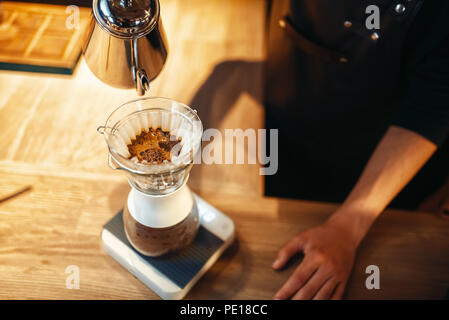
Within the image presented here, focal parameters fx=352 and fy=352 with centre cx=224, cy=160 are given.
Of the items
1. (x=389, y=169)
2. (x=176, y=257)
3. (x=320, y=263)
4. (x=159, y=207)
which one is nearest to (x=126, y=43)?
(x=159, y=207)

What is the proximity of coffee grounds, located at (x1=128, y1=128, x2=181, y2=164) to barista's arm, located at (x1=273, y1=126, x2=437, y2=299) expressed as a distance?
1.25 feet

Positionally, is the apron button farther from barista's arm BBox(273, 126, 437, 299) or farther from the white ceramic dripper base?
the white ceramic dripper base

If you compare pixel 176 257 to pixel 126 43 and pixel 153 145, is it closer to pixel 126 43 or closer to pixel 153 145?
pixel 153 145

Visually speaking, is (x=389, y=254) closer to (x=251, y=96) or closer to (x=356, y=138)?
(x=356, y=138)

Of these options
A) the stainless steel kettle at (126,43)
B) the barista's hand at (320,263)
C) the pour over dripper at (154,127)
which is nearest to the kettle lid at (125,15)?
the stainless steel kettle at (126,43)

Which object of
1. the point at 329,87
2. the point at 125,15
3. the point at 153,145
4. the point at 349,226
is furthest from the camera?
the point at 329,87

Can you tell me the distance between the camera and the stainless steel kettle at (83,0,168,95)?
54cm

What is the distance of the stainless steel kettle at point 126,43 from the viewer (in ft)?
1.77

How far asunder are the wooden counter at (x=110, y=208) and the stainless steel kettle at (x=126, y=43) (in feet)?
1.29

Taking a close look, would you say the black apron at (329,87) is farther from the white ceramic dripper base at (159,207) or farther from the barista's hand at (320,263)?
the white ceramic dripper base at (159,207)

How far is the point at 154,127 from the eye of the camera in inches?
27.2

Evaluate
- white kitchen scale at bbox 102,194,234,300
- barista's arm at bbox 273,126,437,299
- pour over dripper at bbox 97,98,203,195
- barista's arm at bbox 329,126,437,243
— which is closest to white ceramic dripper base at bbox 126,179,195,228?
pour over dripper at bbox 97,98,203,195

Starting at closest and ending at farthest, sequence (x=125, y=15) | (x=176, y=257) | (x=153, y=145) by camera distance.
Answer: (x=125, y=15)
(x=153, y=145)
(x=176, y=257)

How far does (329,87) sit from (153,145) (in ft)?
2.37
